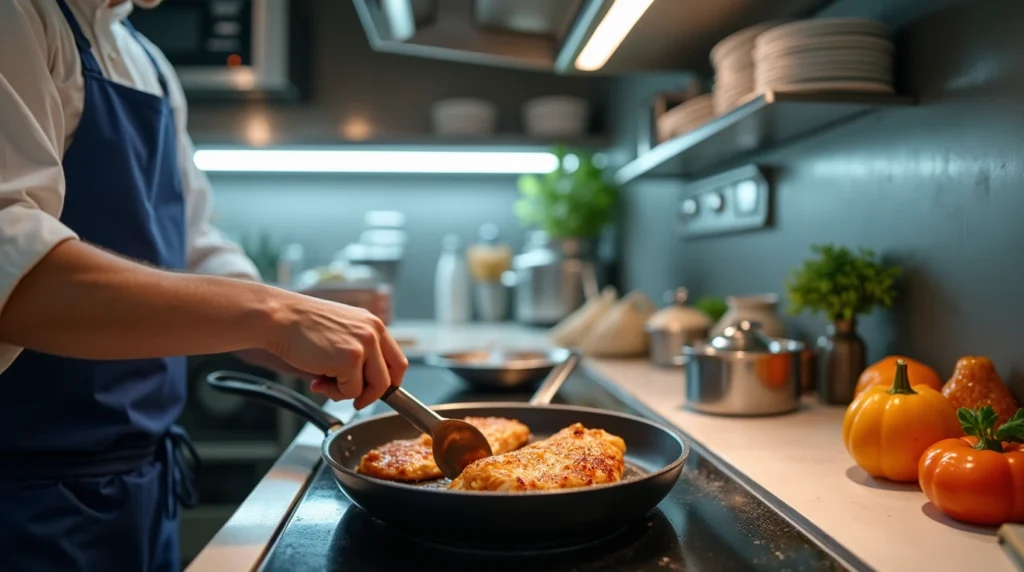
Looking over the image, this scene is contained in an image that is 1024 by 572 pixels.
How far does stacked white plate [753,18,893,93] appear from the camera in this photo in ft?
3.70

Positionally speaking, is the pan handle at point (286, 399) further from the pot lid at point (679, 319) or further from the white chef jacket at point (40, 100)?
the pot lid at point (679, 319)

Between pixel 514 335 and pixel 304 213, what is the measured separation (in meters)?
1.16

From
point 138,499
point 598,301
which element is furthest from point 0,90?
point 598,301

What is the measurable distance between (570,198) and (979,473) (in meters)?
2.23

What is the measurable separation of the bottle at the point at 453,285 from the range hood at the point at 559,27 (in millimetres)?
1168

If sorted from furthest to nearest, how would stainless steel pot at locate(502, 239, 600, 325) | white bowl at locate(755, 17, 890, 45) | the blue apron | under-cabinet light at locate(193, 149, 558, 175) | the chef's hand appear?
under-cabinet light at locate(193, 149, 558, 175) → stainless steel pot at locate(502, 239, 600, 325) → white bowl at locate(755, 17, 890, 45) → the blue apron → the chef's hand

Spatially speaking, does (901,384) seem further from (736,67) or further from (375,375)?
(736,67)

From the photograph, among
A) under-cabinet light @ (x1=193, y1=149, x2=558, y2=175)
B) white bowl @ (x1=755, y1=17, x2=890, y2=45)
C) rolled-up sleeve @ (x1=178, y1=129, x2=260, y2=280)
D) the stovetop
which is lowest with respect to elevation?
the stovetop

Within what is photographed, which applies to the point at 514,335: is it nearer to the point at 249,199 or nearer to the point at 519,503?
the point at 249,199

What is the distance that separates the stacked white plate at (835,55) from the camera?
113 cm

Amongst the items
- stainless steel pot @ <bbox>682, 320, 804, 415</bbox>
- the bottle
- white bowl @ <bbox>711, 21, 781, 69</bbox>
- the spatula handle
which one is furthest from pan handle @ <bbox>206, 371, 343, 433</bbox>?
the bottle

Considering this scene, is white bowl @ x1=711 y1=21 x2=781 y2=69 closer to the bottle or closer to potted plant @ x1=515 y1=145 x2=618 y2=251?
potted plant @ x1=515 y1=145 x2=618 y2=251

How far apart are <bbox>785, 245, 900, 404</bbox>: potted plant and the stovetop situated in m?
0.51

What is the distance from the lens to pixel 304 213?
10.6 feet
